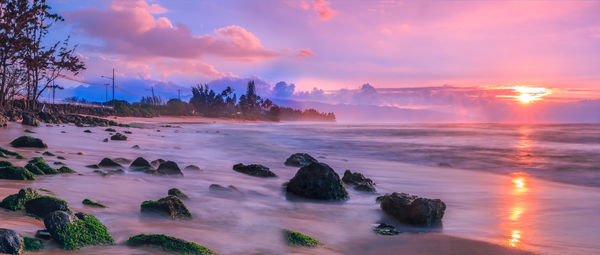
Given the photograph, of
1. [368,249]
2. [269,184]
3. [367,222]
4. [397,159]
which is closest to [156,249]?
[368,249]

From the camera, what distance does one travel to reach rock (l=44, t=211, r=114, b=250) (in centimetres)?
310

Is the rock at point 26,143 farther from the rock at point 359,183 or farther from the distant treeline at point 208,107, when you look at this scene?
the distant treeline at point 208,107

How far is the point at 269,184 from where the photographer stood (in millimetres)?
8086

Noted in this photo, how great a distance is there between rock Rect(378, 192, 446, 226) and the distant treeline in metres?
66.5

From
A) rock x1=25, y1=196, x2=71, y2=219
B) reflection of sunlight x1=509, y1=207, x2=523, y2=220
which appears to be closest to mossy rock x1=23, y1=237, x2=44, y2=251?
rock x1=25, y1=196, x2=71, y2=219

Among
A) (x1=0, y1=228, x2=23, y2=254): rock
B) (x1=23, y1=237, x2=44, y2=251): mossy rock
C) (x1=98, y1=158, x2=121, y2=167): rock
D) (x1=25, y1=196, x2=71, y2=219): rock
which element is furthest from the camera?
(x1=98, y1=158, x2=121, y2=167): rock

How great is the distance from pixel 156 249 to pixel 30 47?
1231 inches

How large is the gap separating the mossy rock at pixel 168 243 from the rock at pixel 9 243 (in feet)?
2.82

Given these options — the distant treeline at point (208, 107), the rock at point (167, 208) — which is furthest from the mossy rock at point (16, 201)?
the distant treeline at point (208, 107)

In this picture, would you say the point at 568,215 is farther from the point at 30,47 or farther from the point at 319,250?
the point at 30,47

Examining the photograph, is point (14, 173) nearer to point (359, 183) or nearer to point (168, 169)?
point (168, 169)

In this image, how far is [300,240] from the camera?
14.1 feet

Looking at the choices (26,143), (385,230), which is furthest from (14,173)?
(385,230)

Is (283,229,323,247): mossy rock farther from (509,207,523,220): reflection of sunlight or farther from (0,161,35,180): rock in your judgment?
(0,161,35,180): rock
